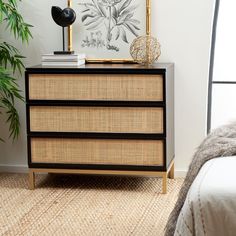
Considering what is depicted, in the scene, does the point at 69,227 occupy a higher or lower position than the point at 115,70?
lower

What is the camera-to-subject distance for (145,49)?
3.96 m

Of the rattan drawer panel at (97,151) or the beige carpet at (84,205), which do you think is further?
the rattan drawer panel at (97,151)

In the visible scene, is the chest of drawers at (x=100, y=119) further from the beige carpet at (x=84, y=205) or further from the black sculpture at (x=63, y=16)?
the black sculpture at (x=63, y=16)

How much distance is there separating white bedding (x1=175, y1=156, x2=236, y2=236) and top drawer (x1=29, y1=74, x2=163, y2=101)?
6.26ft

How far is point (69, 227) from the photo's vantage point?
3.21 meters

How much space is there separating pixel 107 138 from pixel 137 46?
0.67 m

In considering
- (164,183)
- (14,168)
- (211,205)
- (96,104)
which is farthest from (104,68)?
(211,205)

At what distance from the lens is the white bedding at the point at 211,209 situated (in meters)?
1.78

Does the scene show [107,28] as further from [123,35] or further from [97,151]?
[97,151]

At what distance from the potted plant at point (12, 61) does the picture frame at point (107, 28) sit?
0.37 meters

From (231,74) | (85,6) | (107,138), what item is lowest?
(107,138)

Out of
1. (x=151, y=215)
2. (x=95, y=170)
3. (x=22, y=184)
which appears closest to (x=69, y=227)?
(x=151, y=215)

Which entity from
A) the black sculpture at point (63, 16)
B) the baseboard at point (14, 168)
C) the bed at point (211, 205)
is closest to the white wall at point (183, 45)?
the black sculpture at point (63, 16)

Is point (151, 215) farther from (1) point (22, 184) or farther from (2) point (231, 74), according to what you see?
(2) point (231, 74)
